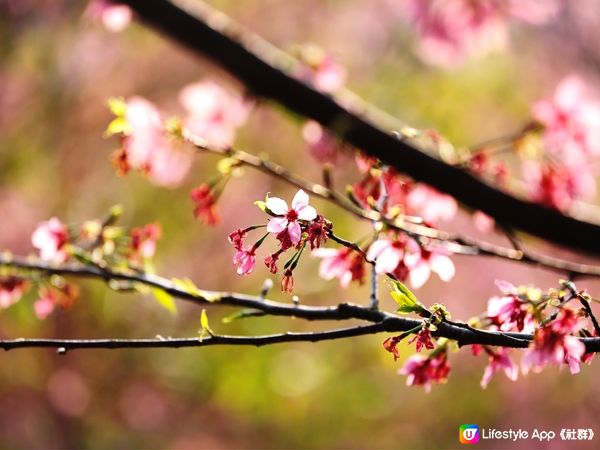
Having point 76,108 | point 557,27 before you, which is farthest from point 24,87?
point 557,27

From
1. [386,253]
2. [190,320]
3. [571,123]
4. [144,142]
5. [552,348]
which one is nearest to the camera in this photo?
[552,348]

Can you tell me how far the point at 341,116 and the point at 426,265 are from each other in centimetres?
52

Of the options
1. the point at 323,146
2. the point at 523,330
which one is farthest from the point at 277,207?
the point at 323,146

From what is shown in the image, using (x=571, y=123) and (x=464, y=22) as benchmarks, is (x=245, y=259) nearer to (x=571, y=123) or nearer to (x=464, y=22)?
(x=571, y=123)

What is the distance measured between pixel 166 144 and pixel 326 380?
406cm

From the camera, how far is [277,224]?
2.97 ft

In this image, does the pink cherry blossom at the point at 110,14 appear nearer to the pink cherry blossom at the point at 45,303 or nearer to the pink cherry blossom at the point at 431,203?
the pink cherry blossom at the point at 45,303

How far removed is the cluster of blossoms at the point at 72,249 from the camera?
4.59 ft

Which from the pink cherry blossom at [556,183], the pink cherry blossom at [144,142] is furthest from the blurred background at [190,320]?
the pink cherry blossom at [144,142]

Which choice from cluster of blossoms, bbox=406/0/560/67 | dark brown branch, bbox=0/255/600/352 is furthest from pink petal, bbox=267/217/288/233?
cluster of blossoms, bbox=406/0/560/67

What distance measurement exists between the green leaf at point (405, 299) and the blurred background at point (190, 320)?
3714 millimetres

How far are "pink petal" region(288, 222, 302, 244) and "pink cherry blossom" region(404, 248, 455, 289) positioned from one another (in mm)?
276

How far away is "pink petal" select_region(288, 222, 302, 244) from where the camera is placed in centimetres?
90

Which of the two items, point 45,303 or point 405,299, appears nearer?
point 405,299
